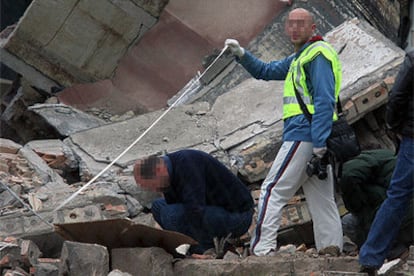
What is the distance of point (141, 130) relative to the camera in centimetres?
880

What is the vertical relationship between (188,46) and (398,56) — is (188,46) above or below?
below

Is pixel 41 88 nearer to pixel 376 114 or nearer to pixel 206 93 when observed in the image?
A: pixel 206 93

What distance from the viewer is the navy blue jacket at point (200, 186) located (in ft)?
21.4

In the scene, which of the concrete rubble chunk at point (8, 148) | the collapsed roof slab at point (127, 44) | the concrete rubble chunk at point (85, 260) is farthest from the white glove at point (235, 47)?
the collapsed roof slab at point (127, 44)

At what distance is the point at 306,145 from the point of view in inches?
255

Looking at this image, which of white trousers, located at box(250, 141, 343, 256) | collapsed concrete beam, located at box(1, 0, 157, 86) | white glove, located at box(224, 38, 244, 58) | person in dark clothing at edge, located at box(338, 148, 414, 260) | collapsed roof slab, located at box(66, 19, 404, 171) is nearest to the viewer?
white trousers, located at box(250, 141, 343, 256)

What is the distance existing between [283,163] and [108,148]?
2418 millimetres

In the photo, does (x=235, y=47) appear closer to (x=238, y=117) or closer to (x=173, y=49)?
(x=238, y=117)

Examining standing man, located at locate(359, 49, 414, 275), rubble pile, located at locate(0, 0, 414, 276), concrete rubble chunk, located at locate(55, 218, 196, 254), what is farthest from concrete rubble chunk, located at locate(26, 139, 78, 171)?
standing man, located at locate(359, 49, 414, 275)

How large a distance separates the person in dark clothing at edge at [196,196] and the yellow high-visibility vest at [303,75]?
606 mm

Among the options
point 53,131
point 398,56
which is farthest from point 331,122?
point 53,131

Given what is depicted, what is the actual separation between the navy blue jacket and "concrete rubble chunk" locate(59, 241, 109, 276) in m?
0.86

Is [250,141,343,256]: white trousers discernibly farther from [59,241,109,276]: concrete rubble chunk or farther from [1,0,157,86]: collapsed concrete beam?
[1,0,157,86]: collapsed concrete beam

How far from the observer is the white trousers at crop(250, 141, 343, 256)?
6473 millimetres
